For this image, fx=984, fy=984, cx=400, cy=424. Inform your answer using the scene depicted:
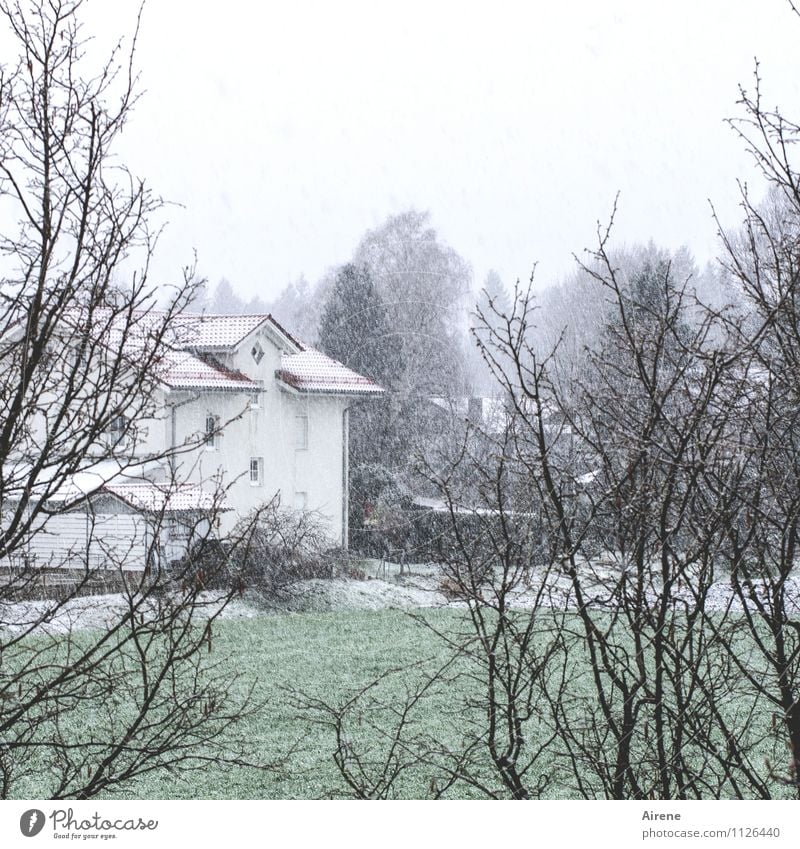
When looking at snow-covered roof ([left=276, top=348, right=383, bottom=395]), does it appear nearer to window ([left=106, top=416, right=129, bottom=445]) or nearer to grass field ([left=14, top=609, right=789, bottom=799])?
grass field ([left=14, top=609, right=789, bottom=799])

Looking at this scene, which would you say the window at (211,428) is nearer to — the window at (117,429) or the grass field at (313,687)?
the window at (117,429)

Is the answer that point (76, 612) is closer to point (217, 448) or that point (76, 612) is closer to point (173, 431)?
point (173, 431)

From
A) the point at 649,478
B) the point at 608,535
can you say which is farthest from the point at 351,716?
the point at 649,478

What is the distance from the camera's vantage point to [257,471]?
3.86 metres

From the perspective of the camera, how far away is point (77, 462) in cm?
152

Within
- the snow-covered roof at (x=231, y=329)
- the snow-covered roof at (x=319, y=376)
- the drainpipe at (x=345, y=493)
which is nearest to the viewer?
the snow-covered roof at (x=231, y=329)

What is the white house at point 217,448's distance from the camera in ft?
5.57

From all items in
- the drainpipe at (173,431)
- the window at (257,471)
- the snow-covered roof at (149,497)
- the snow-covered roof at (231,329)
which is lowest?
the window at (257,471)

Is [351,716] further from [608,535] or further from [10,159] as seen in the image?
[10,159]

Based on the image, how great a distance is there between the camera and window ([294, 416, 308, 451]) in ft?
13.2
